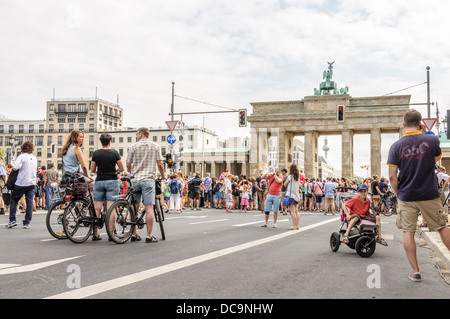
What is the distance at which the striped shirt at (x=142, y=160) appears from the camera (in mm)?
8344

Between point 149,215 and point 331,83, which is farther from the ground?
point 331,83

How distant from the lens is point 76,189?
27.0 feet

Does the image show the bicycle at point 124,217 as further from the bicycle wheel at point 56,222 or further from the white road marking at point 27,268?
the white road marking at point 27,268

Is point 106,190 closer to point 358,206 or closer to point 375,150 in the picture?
point 358,206

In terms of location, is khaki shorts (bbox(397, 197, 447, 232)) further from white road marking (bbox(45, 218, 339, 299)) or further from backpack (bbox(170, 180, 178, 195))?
backpack (bbox(170, 180, 178, 195))

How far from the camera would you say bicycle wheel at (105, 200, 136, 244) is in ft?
25.9

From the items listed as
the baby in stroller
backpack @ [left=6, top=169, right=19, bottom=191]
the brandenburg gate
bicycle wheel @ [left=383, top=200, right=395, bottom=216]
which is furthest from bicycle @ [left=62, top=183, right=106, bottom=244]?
the brandenburg gate

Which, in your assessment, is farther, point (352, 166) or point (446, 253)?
point (352, 166)
